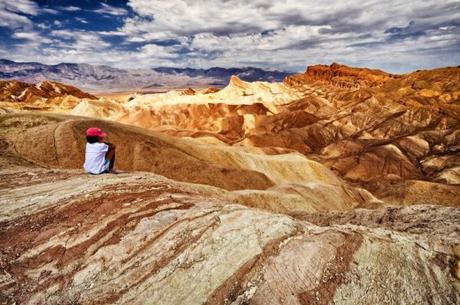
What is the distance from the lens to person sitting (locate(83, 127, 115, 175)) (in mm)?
14391

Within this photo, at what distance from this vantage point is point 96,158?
50.8 feet

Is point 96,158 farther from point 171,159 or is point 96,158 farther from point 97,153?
point 171,159

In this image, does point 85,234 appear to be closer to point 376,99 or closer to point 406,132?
point 406,132

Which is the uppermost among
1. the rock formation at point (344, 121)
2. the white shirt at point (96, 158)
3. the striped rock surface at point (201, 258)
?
the white shirt at point (96, 158)

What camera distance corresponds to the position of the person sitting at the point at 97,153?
1439cm

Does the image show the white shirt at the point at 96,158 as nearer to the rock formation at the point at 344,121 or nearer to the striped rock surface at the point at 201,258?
the striped rock surface at the point at 201,258

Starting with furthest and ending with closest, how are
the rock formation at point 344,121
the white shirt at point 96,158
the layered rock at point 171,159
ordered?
the rock formation at point 344,121, the layered rock at point 171,159, the white shirt at point 96,158

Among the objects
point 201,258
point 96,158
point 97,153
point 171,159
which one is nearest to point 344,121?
point 171,159

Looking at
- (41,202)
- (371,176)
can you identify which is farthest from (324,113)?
(41,202)

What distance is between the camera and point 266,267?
982 centimetres

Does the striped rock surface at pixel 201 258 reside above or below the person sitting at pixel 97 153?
below

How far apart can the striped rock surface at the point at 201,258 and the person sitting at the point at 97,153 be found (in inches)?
98.1

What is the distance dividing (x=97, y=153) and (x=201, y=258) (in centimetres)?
684

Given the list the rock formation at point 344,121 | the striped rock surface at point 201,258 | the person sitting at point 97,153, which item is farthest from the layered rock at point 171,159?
the rock formation at point 344,121
